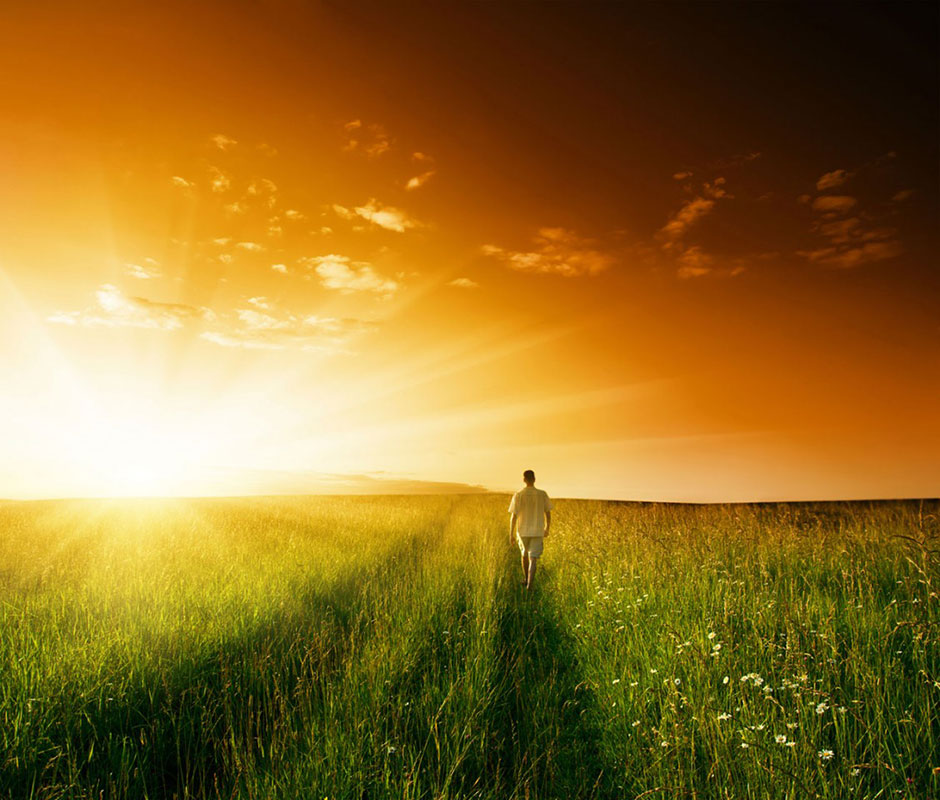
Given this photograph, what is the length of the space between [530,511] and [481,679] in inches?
243

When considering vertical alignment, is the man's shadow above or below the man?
below

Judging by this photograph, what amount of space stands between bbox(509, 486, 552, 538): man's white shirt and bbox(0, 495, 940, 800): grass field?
1096 millimetres

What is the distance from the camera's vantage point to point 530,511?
11.7 meters

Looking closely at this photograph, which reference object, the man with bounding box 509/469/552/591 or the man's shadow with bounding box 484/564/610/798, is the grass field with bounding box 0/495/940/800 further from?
the man with bounding box 509/469/552/591

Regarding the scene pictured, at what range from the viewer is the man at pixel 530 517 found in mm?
11641

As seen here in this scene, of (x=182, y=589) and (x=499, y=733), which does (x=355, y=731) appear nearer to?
(x=499, y=733)

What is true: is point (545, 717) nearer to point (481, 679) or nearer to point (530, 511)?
point (481, 679)

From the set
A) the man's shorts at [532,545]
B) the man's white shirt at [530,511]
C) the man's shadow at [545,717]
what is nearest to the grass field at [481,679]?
the man's shadow at [545,717]

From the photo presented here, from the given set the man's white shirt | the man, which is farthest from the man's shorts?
the man's white shirt

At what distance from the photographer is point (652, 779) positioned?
4.21 m

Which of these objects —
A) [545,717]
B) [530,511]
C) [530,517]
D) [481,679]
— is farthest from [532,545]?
[545,717]

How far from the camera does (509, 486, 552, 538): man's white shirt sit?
11648 millimetres

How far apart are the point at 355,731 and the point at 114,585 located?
23.5 feet

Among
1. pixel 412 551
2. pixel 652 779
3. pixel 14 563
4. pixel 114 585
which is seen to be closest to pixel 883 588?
pixel 652 779
